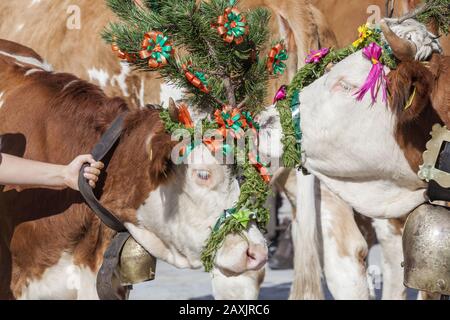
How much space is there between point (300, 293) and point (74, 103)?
1.95 m

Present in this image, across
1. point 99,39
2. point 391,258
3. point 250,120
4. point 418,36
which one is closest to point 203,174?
point 250,120

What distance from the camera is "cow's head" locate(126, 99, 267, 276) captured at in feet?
11.0

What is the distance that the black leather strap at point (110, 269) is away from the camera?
353 cm

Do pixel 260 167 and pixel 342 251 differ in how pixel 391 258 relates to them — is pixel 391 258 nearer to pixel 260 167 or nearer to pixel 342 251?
pixel 342 251

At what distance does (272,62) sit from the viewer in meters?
3.55

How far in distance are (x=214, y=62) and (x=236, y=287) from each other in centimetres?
156

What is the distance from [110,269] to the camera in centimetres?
353

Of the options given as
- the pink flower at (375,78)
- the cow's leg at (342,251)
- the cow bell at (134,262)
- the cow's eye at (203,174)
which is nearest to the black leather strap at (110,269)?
the cow bell at (134,262)

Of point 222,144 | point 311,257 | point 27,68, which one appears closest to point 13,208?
point 27,68

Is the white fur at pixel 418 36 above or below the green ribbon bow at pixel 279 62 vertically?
above

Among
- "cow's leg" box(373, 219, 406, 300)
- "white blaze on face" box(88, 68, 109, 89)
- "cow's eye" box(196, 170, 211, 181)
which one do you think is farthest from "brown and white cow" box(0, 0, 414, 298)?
"cow's eye" box(196, 170, 211, 181)

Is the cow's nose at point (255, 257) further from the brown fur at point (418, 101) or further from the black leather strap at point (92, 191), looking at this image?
the brown fur at point (418, 101)

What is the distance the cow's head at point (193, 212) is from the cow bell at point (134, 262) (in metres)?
0.05
